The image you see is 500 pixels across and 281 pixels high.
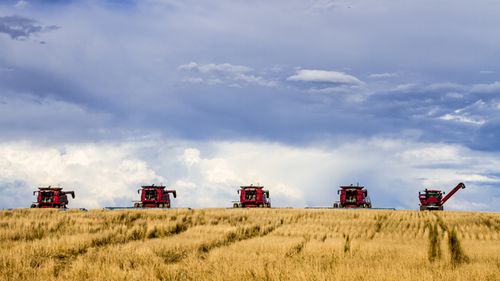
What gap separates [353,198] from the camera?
52219mm

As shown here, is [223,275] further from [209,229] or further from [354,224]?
[354,224]

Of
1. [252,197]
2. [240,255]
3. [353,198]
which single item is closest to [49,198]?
[252,197]

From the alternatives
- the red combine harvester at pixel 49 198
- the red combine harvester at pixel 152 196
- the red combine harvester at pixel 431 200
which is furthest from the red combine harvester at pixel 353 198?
the red combine harvester at pixel 49 198

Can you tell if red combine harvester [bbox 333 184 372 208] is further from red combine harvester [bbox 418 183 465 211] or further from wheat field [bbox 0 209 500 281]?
wheat field [bbox 0 209 500 281]

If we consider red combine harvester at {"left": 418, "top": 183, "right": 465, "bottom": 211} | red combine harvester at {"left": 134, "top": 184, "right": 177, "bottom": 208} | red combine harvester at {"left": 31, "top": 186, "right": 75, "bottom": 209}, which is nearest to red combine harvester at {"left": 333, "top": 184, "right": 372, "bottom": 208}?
red combine harvester at {"left": 418, "top": 183, "right": 465, "bottom": 211}

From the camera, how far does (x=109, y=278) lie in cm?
1025

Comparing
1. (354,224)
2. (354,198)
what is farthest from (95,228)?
(354,198)

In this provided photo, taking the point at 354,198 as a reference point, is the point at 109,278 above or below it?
below

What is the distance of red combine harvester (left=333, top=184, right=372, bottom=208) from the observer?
2037 inches

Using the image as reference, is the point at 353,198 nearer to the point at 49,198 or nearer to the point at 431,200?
the point at 431,200

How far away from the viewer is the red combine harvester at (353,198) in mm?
51750

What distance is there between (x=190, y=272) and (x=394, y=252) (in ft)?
24.0

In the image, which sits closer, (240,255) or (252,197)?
(240,255)

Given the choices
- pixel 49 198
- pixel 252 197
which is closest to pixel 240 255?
pixel 252 197
